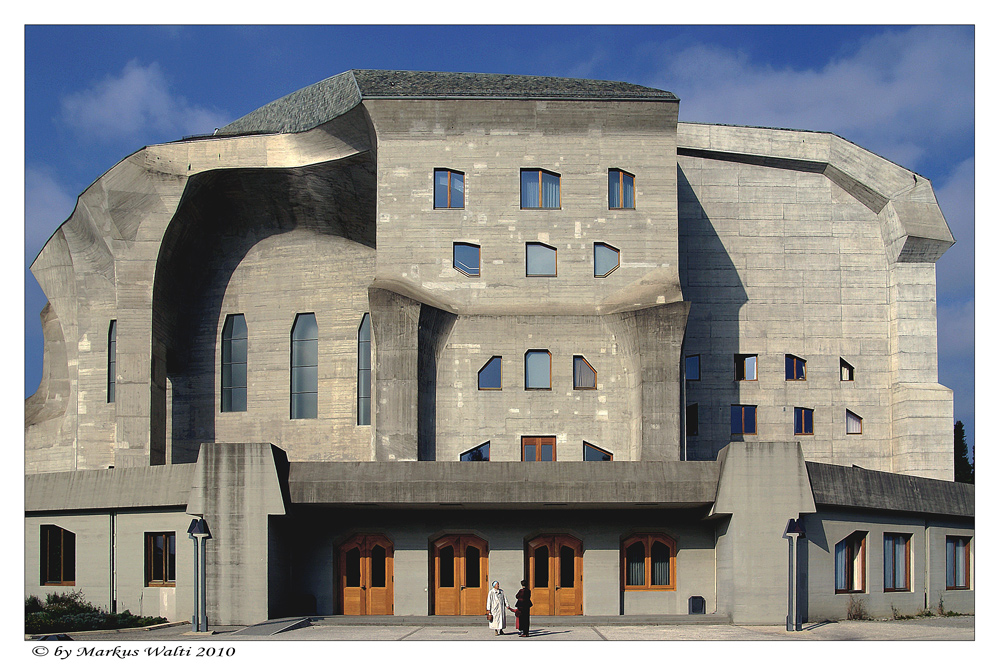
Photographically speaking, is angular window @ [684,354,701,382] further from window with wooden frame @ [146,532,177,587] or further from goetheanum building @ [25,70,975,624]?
window with wooden frame @ [146,532,177,587]

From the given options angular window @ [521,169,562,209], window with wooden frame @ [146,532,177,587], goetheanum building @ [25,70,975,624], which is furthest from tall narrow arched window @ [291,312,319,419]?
angular window @ [521,169,562,209]

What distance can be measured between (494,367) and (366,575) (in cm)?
801

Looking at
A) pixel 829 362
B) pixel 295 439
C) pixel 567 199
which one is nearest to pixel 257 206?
pixel 295 439

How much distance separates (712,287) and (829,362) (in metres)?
5.42

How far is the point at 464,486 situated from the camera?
26.4 m

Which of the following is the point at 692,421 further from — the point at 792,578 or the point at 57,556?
the point at 57,556

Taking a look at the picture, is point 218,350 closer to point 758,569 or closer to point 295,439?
point 295,439

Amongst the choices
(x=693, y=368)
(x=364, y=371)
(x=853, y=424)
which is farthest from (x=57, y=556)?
(x=853, y=424)

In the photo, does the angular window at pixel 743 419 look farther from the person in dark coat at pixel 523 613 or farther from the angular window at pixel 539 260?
the person in dark coat at pixel 523 613

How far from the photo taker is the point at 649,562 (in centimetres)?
2861

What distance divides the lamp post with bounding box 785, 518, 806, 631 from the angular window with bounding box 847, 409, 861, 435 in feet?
48.2

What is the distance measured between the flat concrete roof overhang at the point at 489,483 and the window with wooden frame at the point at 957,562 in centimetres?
949

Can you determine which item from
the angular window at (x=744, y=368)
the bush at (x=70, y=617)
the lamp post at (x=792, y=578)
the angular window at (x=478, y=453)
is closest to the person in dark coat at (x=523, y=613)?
the lamp post at (x=792, y=578)

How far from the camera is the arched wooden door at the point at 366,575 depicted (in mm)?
28266
